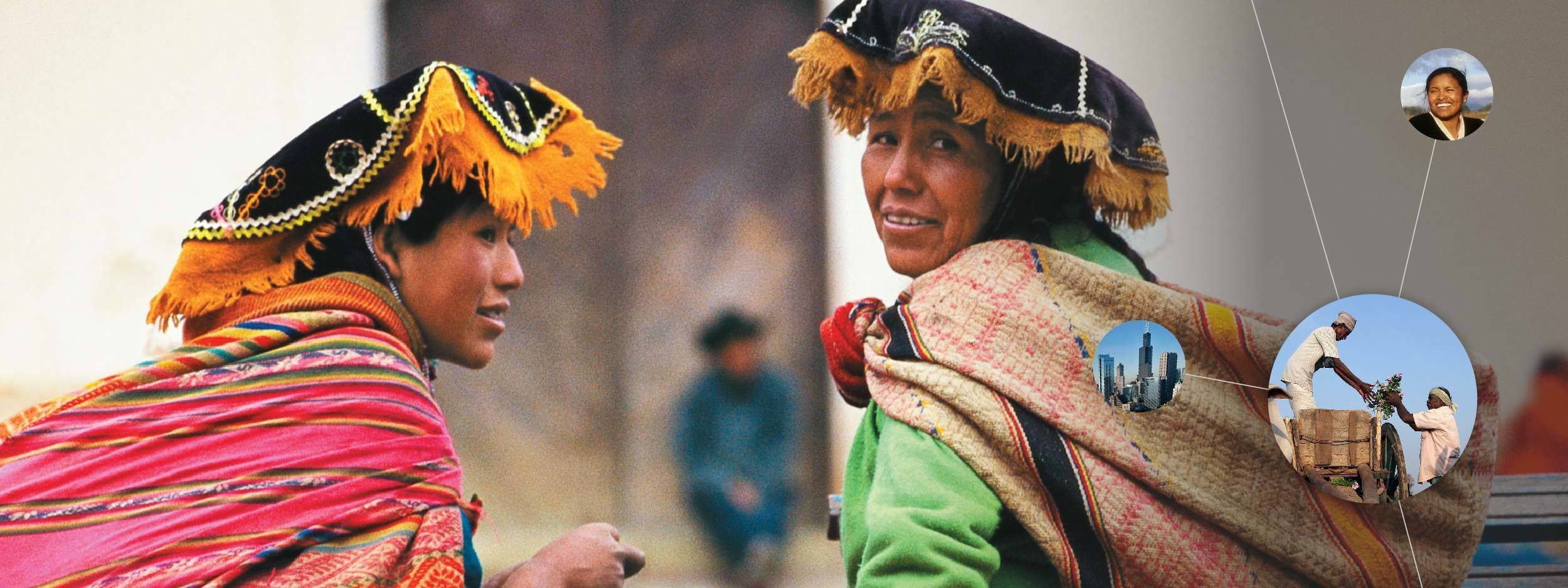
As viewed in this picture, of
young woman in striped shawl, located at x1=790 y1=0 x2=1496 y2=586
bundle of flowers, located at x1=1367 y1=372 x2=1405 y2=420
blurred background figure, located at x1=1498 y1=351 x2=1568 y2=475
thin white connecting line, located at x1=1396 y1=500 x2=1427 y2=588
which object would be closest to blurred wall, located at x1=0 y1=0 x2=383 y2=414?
young woman in striped shawl, located at x1=790 y1=0 x2=1496 y2=586

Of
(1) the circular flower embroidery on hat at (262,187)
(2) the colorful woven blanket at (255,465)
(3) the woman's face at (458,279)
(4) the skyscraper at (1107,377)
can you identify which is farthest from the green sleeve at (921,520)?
(1) the circular flower embroidery on hat at (262,187)

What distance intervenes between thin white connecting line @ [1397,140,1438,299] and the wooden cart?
268 mm

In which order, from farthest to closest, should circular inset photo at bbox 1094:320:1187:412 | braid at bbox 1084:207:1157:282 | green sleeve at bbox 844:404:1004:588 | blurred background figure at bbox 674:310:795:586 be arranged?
blurred background figure at bbox 674:310:795:586 → braid at bbox 1084:207:1157:282 → circular inset photo at bbox 1094:320:1187:412 → green sleeve at bbox 844:404:1004:588

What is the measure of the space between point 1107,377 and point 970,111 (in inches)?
19.0

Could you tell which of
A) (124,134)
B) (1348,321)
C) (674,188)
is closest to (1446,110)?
(1348,321)

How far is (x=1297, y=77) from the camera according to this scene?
2271mm

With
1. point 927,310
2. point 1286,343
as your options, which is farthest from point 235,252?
point 1286,343

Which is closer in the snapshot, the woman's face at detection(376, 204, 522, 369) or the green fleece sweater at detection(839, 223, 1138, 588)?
the green fleece sweater at detection(839, 223, 1138, 588)

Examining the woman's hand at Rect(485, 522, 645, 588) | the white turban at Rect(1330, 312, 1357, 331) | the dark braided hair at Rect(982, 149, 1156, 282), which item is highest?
the dark braided hair at Rect(982, 149, 1156, 282)

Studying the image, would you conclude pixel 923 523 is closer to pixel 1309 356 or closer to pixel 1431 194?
pixel 1309 356

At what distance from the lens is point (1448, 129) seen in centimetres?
225

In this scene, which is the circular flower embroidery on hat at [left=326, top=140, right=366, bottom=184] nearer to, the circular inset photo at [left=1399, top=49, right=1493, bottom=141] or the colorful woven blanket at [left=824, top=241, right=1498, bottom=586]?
the colorful woven blanket at [left=824, top=241, right=1498, bottom=586]

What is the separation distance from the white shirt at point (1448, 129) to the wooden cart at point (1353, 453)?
535mm

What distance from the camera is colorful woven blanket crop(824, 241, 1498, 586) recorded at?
6.49 feet
